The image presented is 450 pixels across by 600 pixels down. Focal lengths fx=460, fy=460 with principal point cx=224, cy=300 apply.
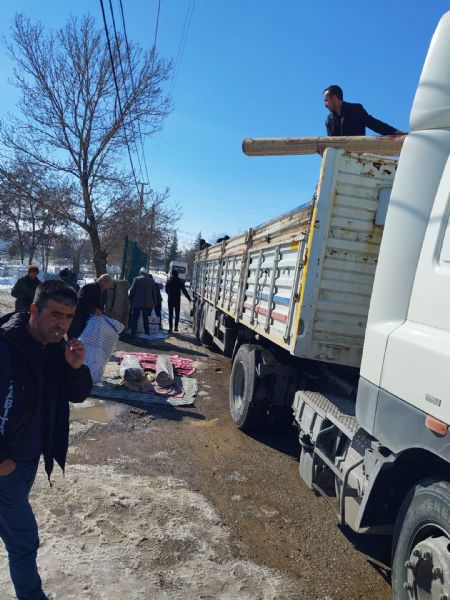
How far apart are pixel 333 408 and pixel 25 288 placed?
593 centimetres

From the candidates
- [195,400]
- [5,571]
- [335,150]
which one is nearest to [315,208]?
[335,150]

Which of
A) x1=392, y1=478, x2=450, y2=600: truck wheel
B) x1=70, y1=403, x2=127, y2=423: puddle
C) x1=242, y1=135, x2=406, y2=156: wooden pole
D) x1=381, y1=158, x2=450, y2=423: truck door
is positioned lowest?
x1=70, y1=403, x2=127, y2=423: puddle

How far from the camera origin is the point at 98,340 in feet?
22.1

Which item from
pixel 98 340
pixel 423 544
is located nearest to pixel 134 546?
pixel 423 544

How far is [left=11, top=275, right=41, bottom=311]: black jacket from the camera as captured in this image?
7675 mm

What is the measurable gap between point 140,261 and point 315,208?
1299cm

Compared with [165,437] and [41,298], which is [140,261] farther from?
[41,298]

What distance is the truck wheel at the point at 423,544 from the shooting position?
1.91m

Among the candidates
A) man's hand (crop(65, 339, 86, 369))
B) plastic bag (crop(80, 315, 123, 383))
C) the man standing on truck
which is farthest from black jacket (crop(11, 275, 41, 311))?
man's hand (crop(65, 339, 86, 369))

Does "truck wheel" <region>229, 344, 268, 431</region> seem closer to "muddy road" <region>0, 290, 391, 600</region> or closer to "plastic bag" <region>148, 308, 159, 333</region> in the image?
"muddy road" <region>0, 290, 391, 600</region>

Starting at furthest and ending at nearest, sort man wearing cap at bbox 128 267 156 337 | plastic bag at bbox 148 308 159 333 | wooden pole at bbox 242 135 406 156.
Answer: plastic bag at bbox 148 308 159 333 → man wearing cap at bbox 128 267 156 337 → wooden pole at bbox 242 135 406 156

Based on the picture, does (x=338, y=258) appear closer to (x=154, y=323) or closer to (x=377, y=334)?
(x=377, y=334)

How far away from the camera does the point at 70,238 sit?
25188 millimetres

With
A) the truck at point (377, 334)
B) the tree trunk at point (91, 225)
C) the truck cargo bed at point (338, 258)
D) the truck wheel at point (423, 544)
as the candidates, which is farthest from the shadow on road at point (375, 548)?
the tree trunk at point (91, 225)
